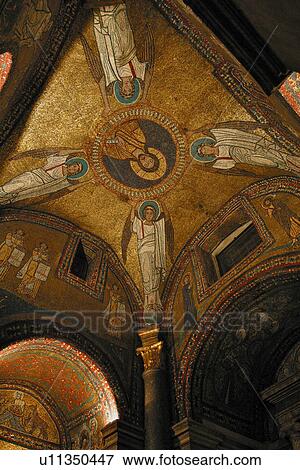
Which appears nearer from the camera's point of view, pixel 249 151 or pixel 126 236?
pixel 249 151

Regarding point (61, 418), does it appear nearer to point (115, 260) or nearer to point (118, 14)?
point (115, 260)

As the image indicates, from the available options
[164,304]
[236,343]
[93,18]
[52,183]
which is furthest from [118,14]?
[236,343]

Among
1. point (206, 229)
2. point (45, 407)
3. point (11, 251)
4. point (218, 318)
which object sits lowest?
point (45, 407)

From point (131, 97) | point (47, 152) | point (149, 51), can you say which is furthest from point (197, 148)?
point (47, 152)

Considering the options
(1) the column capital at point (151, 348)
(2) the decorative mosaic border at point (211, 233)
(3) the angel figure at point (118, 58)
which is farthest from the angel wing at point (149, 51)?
(1) the column capital at point (151, 348)

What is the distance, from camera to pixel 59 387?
9.68 m

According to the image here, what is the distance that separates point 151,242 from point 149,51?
3694mm

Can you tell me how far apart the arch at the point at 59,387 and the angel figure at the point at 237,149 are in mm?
4143

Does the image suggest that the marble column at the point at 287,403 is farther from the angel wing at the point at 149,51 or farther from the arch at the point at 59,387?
the angel wing at the point at 149,51

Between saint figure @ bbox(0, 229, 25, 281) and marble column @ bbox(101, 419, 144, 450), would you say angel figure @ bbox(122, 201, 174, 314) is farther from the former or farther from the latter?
marble column @ bbox(101, 419, 144, 450)

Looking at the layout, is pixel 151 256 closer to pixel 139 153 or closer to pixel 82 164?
pixel 139 153

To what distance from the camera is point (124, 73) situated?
8.16 metres

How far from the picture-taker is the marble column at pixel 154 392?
8352 millimetres
